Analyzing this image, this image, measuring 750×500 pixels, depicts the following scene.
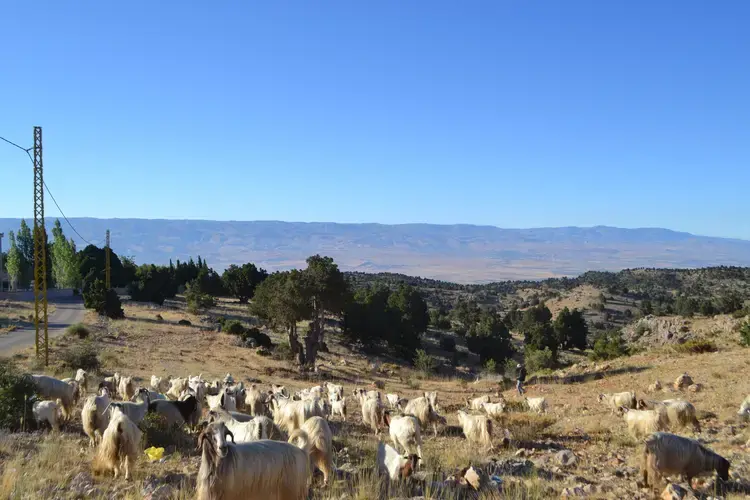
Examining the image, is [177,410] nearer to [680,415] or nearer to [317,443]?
[317,443]

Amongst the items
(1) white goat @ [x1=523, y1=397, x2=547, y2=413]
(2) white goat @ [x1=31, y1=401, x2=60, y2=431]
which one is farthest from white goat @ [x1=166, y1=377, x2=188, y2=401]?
(1) white goat @ [x1=523, y1=397, x2=547, y2=413]

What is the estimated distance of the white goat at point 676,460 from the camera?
336 inches

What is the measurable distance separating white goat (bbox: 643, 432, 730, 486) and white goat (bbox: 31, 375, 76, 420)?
1169 cm

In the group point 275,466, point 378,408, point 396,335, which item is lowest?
point 396,335

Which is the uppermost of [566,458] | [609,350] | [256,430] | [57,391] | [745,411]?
[256,430]

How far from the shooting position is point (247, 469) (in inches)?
238

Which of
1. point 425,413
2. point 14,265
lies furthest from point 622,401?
point 14,265

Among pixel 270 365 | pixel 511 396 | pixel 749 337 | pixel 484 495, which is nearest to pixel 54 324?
pixel 270 365

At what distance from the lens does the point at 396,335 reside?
4384cm

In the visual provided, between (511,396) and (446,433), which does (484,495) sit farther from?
(511,396)

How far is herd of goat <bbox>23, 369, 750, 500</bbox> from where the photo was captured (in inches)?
239

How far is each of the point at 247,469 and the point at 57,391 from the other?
888cm

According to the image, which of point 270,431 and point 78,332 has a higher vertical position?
point 270,431

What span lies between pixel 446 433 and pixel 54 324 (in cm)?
3397
